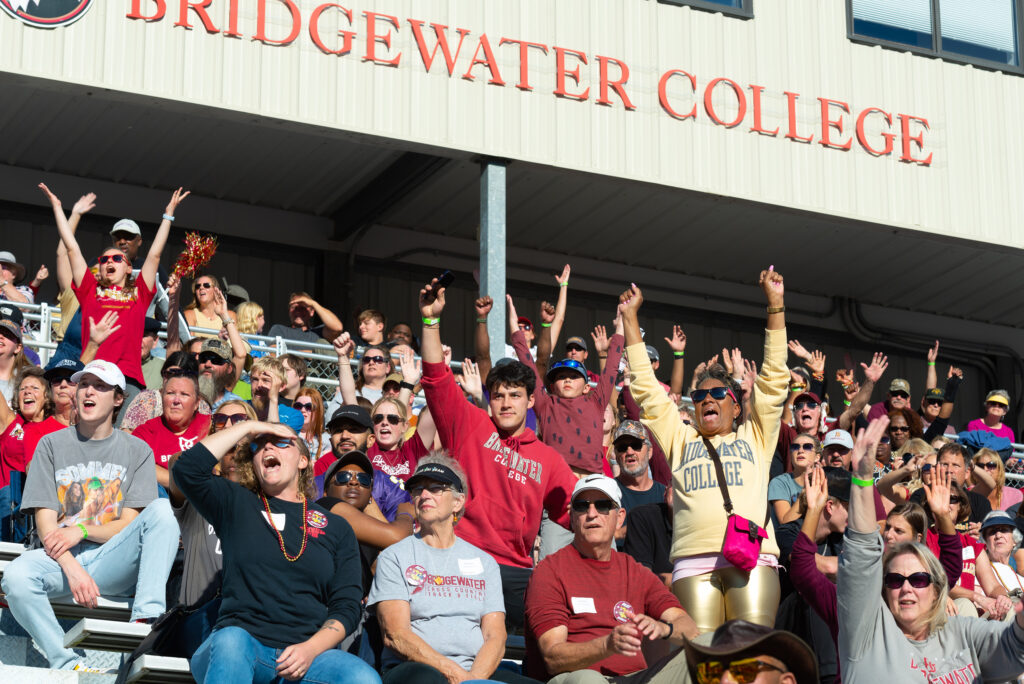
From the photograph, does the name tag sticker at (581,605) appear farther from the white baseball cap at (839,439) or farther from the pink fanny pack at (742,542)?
the white baseball cap at (839,439)

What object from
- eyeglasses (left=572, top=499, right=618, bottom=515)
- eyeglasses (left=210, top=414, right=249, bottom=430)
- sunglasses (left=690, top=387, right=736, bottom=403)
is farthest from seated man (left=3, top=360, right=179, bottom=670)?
sunglasses (left=690, top=387, right=736, bottom=403)

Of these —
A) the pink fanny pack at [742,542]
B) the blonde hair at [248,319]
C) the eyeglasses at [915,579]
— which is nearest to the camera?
the eyeglasses at [915,579]

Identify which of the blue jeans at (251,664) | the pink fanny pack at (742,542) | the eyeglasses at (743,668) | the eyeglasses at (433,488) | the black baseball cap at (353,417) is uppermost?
the black baseball cap at (353,417)

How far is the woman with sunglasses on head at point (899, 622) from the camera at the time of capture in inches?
224

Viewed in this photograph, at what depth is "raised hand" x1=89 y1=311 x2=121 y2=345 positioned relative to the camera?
Answer: 1010cm

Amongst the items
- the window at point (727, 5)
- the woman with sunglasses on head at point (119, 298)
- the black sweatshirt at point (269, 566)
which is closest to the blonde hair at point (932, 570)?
the black sweatshirt at point (269, 566)

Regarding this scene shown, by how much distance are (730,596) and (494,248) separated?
712 centimetres

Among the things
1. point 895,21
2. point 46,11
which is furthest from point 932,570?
point 895,21

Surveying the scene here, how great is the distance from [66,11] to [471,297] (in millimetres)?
7861

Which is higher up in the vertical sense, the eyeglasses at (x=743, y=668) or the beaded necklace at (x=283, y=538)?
the beaded necklace at (x=283, y=538)

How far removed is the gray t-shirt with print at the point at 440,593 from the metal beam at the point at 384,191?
28.8 ft

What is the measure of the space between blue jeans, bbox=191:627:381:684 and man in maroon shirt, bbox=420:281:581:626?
1443 mm

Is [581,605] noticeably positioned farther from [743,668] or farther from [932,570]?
[743,668]

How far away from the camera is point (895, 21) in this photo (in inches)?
666
